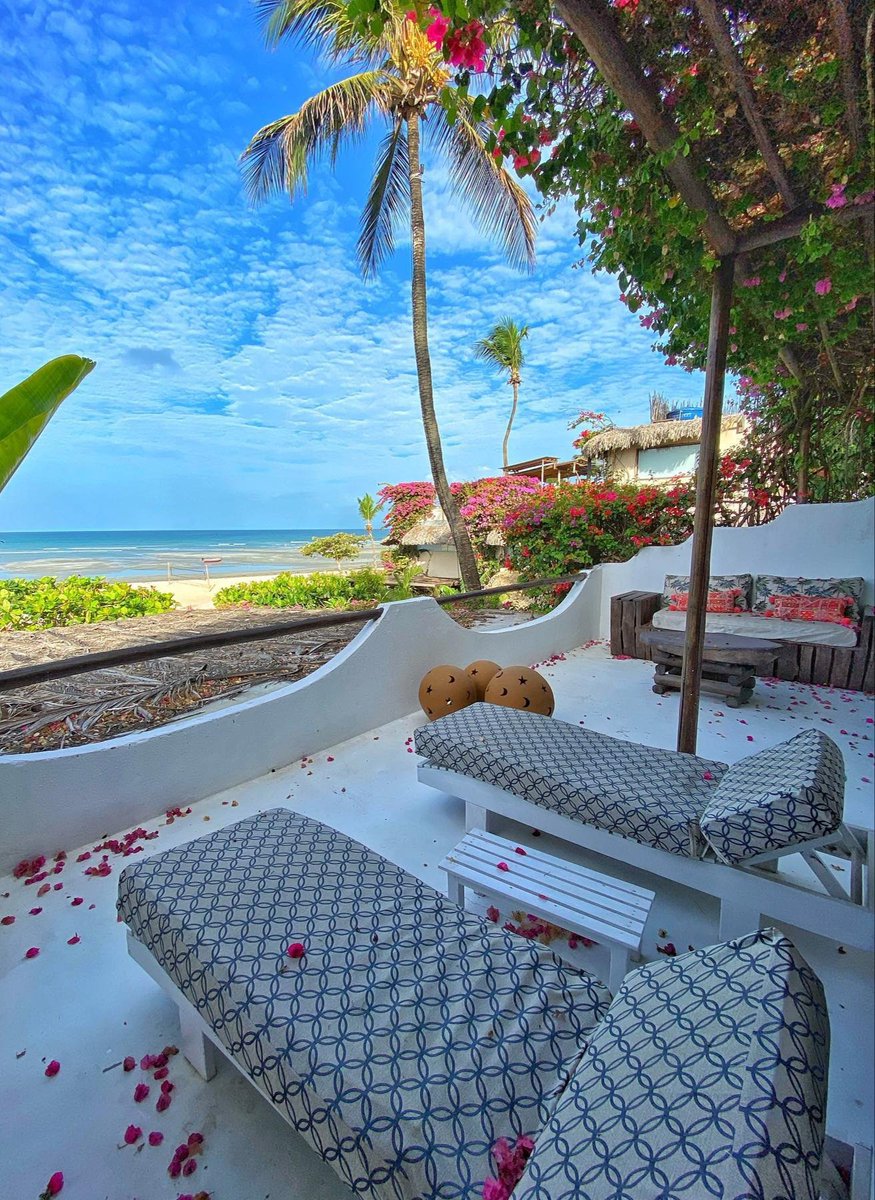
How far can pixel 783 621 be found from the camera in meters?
4.64

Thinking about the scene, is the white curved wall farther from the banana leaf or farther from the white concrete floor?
the banana leaf

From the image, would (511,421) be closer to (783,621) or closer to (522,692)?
(783,621)

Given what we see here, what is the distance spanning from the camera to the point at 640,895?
1.65m

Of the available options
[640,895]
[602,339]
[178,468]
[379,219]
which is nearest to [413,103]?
[379,219]

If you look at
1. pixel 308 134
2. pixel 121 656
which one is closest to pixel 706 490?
pixel 121 656

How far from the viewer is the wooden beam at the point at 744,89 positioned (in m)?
1.59

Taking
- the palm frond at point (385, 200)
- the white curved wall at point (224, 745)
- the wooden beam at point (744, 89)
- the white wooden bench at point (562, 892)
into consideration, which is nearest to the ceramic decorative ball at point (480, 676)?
the white curved wall at point (224, 745)

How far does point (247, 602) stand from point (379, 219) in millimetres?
6874

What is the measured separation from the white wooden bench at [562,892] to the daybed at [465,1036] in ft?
0.90

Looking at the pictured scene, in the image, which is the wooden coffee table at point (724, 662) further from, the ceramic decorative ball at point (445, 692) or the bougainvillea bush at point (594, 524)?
the bougainvillea bush at point (594, 524)

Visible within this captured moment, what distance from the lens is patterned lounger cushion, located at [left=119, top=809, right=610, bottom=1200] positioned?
0.94m

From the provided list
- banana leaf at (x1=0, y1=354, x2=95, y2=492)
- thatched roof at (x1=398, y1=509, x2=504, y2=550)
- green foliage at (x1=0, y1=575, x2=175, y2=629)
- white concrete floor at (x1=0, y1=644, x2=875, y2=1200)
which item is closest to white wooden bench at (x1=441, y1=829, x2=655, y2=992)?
white concrete floor at (x1=0, y1=644, x2=875, y2=1200)

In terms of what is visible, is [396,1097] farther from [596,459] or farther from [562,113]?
[596,459]

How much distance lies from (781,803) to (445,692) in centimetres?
224
